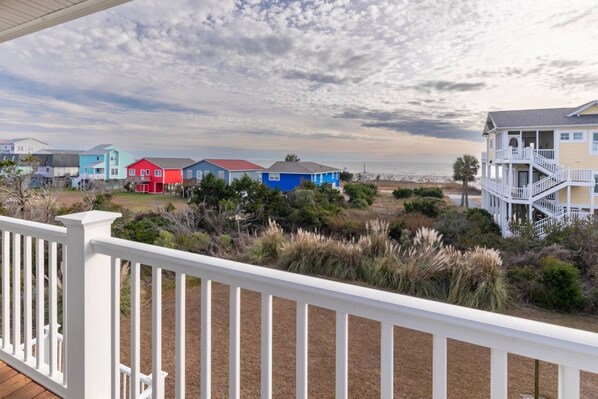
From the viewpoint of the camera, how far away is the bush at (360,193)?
461 cm

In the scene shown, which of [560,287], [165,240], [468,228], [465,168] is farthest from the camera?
[165,240]

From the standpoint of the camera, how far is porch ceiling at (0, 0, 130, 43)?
2.24 meters

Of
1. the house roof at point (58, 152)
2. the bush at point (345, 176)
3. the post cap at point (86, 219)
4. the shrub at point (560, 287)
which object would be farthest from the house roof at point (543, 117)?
the house roof at point (58, 152)

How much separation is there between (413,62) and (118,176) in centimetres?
417

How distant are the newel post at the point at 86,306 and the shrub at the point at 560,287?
321cm

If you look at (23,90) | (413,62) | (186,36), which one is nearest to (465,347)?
(413,62)

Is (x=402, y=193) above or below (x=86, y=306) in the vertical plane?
above

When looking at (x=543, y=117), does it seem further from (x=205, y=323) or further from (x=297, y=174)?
(x=205, y=323)

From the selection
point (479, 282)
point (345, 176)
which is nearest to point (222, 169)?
point (345, 176)

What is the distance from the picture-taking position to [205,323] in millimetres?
1123

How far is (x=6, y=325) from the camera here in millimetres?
1918

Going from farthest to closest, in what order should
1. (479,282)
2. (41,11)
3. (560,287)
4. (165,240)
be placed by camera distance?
1. (165,240)
2. (479,282)
3. (560,287)
4. (41,11)

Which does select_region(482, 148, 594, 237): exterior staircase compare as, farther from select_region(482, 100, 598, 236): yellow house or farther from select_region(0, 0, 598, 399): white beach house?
select_region(0, 0, 598, 399): white beach house

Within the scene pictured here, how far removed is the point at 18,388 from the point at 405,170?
3.80 metres
